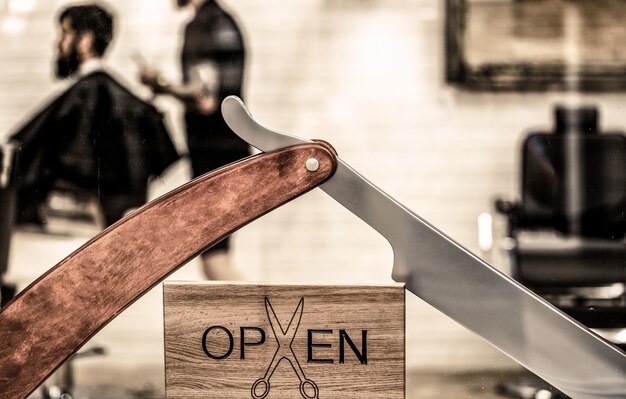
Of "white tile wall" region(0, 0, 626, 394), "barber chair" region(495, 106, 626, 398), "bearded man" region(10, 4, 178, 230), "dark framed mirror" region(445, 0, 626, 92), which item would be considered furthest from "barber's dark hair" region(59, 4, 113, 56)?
"dark framed mirror" region(445, 0, 626, 92)

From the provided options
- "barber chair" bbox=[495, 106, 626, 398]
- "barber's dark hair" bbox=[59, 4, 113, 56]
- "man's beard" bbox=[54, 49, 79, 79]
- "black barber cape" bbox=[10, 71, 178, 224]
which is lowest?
"barber chair" bbox=[495, 106, 626, 398]

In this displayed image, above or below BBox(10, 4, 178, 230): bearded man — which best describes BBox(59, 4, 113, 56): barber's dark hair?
above

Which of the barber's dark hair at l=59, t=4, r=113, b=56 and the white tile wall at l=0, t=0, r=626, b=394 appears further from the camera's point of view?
the white tile wall at l=0, t=0, r=626, b=394

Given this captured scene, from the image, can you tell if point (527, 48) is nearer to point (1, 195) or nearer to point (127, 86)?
point (127, 86)

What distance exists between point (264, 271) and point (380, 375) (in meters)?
1.21

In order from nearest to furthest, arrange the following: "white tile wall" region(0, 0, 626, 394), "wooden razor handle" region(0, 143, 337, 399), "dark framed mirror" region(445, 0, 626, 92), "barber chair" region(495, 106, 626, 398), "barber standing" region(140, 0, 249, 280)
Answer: "wooden razor handle" region(0, 143, 337, 399) → "barber standing" region(140, 0, 249, 280) → "barber chair" region(495, 106, 626, 398) → "white tile wall" region(0, 0, 626, 394) → "dark framed mirror" region(445, 0, 626, 92)

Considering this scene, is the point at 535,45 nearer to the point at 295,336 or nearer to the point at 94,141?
the point at 94,141

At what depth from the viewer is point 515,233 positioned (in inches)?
82.8

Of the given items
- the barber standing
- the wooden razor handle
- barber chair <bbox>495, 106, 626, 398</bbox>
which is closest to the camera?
the wooden razor handle

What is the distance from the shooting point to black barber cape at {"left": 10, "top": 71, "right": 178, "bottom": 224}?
111 centimetres

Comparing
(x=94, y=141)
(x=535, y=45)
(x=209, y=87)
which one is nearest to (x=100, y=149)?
(x=94, y=141)

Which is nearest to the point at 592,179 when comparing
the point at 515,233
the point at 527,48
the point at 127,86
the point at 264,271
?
the point at 515,233

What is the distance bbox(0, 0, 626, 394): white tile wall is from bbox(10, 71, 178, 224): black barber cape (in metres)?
0.62

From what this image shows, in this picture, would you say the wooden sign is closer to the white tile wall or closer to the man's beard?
the man's beard
